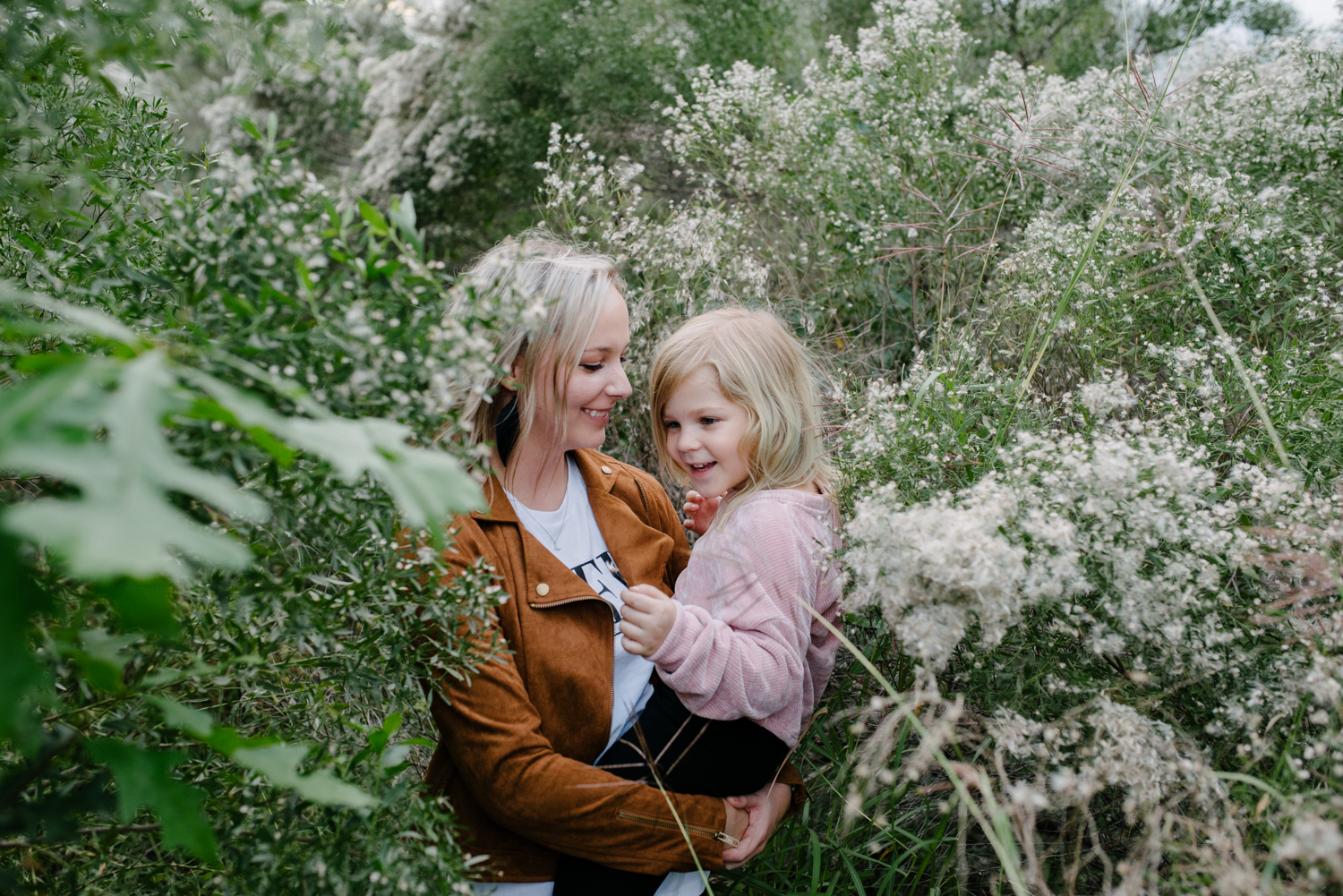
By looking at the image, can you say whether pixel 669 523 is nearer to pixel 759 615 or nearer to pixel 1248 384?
pixel 759 615

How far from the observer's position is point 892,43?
4.38 m

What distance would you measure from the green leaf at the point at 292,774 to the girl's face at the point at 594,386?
4.16 ft

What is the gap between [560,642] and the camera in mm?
2008

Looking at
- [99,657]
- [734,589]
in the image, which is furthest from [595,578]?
[99,657]

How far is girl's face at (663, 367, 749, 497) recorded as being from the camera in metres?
2.27

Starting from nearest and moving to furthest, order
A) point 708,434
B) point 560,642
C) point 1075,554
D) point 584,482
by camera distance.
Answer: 1. point 1075,554
2. point 560,642
3. point 708,434
4. point 584,482

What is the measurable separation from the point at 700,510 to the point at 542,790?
1.05 metres

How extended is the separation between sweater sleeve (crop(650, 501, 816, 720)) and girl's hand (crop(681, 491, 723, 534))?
0.39 metres

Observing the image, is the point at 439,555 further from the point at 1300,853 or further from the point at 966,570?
the point at 1300,853

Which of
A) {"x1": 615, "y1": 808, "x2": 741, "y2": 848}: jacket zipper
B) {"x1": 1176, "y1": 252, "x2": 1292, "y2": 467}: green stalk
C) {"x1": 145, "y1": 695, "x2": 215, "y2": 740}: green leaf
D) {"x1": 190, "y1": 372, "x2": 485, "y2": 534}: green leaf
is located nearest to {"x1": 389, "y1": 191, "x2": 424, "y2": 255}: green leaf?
{"x1": 190, "y1": 372, "x2": 485, "y2": 534}: green leaf

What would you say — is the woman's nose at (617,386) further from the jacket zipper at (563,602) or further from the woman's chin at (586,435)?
the jacket zipper at (563,602)

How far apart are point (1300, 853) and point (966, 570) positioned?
0.58m

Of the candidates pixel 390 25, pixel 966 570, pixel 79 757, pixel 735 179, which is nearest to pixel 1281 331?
pixel 966 570

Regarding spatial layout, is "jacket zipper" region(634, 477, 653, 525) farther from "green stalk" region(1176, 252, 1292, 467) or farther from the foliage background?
"green stalk" region(1176, 252, 1292, 467)
